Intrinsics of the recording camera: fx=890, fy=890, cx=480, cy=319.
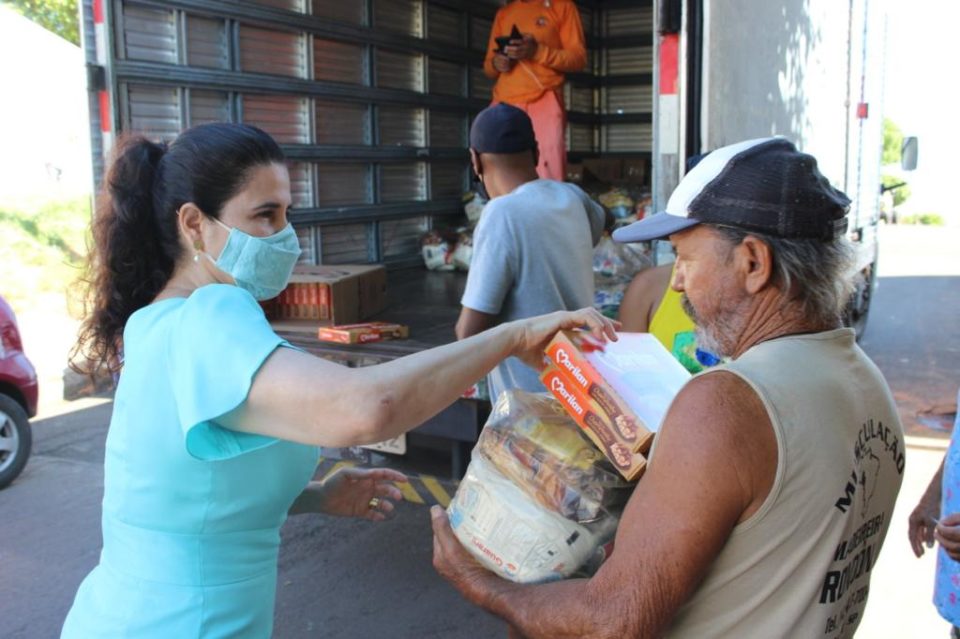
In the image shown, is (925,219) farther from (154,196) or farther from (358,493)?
(154,196)

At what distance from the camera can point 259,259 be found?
66.2 inches

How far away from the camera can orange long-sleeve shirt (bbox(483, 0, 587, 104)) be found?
689 cm

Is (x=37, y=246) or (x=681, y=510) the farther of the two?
(x=37, y=246)

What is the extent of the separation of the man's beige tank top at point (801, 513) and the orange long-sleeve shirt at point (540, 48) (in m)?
5.84

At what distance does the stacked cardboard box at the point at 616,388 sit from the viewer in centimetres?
141

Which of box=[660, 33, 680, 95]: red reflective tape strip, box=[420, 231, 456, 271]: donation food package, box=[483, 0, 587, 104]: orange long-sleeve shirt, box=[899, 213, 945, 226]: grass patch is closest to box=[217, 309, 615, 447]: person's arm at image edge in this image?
box=[660, 33, 680, 95]: red reflective tape strip

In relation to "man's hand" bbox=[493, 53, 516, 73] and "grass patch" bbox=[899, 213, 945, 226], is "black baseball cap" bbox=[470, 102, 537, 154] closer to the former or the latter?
"man's hand" bbox=[493, 53, 516, 73]

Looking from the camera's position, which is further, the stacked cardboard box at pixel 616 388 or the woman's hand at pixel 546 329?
the woman's hand at pixel 546 329

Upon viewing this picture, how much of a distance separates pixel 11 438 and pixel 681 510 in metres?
5.18

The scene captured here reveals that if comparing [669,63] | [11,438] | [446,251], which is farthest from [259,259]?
[446,251]

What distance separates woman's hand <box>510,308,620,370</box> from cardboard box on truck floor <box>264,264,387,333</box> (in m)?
2.43

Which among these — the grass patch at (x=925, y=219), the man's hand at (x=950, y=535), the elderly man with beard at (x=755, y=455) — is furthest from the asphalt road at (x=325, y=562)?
the grass patch at (x=925, y=219)

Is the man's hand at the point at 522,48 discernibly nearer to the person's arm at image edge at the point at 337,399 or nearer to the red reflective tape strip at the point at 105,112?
the red reflective tape strip at the point at 105,112

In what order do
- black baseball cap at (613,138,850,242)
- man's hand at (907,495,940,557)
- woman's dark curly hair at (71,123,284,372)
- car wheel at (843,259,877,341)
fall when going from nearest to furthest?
black baseball cap at (613,138,850,242) → woman's dark curly hair at (71,123,284,372) → man's hand at (907,495,940,557) → car wheel at (843,259,877,341)
